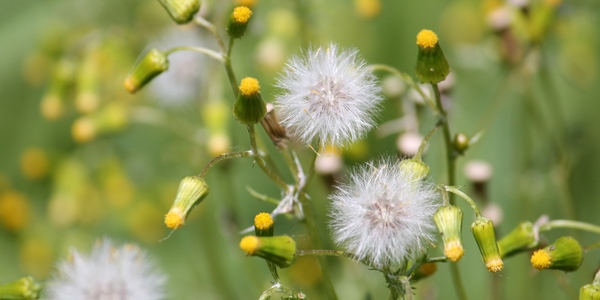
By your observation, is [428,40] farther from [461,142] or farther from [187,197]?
[187,197]

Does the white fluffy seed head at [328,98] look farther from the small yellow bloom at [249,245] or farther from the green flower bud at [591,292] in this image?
the green flower bud at [591,292]

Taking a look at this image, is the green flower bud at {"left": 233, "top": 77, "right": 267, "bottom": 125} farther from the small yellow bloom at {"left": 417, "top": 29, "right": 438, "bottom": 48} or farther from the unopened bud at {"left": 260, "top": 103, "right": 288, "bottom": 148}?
the small yellow bloom at {"left": 417, "top": 29, "right": 438, "bottom": 48}

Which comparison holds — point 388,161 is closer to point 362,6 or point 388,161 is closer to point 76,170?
point 362,6

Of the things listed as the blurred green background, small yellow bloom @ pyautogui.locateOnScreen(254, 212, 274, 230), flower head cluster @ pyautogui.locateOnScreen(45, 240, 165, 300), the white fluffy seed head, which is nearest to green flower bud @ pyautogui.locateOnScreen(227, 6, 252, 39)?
the white fluffy seed head

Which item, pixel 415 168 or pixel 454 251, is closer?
pixel 454 251

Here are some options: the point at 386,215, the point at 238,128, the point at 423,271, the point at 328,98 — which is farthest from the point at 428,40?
the point at 238,128

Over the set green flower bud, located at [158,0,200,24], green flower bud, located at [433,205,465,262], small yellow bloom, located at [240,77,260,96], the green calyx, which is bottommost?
green flower bud, located at [433,205,465,262]
